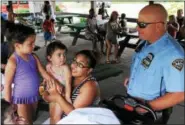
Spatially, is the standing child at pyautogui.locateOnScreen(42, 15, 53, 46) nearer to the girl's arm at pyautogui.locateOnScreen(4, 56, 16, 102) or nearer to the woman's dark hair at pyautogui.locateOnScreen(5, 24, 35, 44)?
the woman's dark hair at pyautogui.locateOnScreen(5, 24, 35, 44)

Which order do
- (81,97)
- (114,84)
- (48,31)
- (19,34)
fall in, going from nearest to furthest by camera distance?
(81,97), (19,34), (114,84), (48,31)

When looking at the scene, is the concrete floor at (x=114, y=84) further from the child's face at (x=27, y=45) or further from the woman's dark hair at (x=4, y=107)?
the child's face at (x=27, y=45)

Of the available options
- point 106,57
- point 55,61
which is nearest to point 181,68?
point 55,61

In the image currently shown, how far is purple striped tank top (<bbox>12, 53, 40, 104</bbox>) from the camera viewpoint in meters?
2.34

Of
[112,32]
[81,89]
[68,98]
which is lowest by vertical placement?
[112,32]

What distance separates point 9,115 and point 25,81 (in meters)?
0.42

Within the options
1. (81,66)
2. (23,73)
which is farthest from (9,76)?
(81,66)

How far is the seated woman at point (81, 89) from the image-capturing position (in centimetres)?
194

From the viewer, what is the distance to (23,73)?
2.36 metres

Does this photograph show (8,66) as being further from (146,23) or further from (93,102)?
(146,23)

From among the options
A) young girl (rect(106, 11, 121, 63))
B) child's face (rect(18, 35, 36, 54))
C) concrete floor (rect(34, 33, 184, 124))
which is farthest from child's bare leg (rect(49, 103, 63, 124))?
young girl (rect(106, 11, 121, 63))

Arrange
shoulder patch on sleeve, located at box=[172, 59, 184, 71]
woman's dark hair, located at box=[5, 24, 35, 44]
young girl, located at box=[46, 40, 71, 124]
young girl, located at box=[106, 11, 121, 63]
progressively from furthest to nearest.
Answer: young girl, located at box=[106, 11, 121, 63] → young girl, located at box=[46, 40, 71, 124] → woman's dark hair, located at box=[5, 24, 35, 44] → shoulder patch on sleeve, located at box=[172, 59, 184, 71]

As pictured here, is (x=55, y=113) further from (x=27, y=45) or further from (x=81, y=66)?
(x=27, y=45)

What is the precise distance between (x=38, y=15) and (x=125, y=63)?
6632 millimetres
